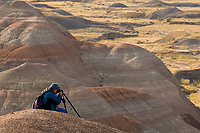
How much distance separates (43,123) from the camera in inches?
349

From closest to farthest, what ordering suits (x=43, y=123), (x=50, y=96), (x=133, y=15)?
(x=43, y=123) → (x=50, y=96) → (x=133, y=15)

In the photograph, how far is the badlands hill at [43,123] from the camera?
8.46m

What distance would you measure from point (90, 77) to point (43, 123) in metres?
17.4

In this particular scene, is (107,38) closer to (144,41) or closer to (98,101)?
(144,41)

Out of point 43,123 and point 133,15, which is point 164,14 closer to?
point 133,15

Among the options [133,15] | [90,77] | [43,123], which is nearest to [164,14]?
[133,15]

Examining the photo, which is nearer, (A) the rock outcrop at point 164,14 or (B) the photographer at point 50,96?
(B) the photographer at point 50,96

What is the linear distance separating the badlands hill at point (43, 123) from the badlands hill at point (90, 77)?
574 centimetres

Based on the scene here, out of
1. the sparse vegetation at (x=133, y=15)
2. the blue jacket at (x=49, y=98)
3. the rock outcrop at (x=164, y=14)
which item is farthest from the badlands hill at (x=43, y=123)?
the sparse vegetation at (x=133, y=15)

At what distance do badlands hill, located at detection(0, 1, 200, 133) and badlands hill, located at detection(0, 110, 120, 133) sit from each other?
18.8 ft

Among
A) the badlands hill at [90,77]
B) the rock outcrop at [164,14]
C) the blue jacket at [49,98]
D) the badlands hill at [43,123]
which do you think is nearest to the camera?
the badlands hill at [43,123]

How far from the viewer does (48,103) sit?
1039 cm

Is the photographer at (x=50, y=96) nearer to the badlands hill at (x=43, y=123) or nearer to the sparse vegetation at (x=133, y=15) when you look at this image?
the badlands hill at (x=43, y=123)

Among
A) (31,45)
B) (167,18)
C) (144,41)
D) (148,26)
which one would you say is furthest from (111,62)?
(167,18)
